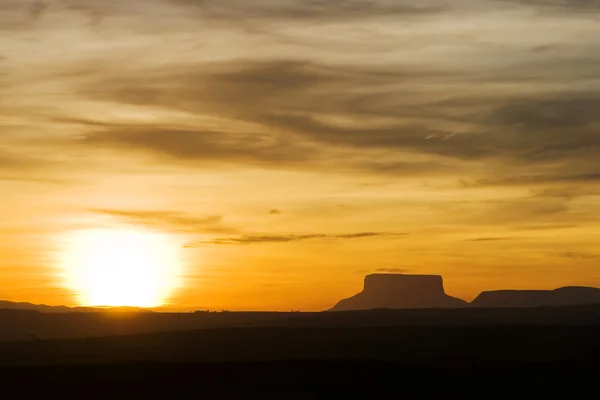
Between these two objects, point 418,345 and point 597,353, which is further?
point 418,345

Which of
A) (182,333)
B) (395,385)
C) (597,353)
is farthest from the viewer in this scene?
(182,333)

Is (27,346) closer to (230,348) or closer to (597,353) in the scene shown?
(230,348)

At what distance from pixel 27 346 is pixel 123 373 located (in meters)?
49.3

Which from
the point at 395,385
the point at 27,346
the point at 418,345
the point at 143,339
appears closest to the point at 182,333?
the point at 143,339

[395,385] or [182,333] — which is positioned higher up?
[182,333]

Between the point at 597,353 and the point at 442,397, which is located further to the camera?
the point at 597,353

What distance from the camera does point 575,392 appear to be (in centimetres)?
5672

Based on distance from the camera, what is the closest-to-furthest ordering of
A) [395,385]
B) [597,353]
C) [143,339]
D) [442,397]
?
[442,397], [395,385], [597,353], [143,339]

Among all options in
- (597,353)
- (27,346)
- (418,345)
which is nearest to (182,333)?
(27,346)

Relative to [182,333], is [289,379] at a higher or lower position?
lower

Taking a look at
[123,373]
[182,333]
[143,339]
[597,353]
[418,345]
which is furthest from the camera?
[182,333]

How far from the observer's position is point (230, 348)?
104500mm

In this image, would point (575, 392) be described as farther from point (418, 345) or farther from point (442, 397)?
point (418, 345)

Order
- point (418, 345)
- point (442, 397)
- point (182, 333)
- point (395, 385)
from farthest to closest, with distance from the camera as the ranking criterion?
point (182, 333)
point (418, 345)
point (395, 385)
point (442, 397)
